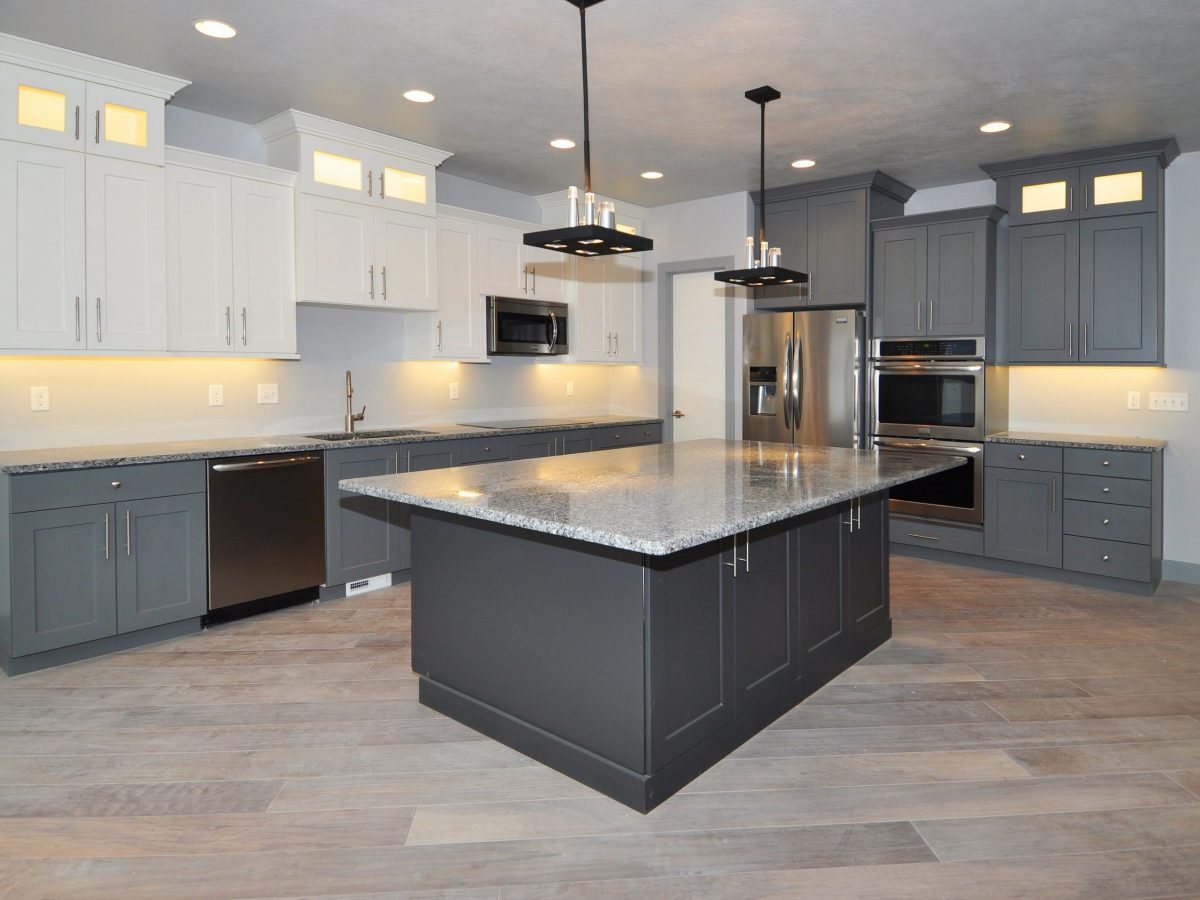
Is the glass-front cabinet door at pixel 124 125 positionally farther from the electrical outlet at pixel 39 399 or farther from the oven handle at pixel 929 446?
the oven handle at pixel 929 446

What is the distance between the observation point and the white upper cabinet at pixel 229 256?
3.81 metres

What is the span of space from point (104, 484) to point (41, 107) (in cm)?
166

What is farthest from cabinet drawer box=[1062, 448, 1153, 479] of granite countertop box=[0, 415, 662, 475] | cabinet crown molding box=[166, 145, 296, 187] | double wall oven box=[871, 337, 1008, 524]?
cabinet crown molding box=[166, 145, 296, 187]

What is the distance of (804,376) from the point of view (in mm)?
5605

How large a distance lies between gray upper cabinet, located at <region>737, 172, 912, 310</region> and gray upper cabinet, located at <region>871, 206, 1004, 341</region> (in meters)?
0.14

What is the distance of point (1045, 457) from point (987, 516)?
0.51 meters

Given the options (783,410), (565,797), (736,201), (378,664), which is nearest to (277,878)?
(565,797)

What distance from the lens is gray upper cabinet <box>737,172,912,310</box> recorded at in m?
5.44

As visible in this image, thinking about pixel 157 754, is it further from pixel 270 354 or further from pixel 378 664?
pixel 270 354

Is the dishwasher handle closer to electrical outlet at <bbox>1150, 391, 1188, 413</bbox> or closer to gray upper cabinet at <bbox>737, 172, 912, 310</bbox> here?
gray upper cabinet at <bbox>737, 172, 912, 310</bbox>

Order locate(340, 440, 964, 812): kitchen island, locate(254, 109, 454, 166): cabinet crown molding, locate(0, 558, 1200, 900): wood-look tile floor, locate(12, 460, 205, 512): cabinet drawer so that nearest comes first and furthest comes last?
1. locate(0, 558, 1200, 900): wood-look tile floor
2. locate(340, 440, 964, 812): kitchen island
3. locate(12, 460, 205, 512): cabinet drawer
4. locate(254, 109, 454, 166): cabinet crown molding

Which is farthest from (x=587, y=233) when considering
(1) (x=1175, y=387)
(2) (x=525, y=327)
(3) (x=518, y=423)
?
(1) (x=1175, y=387)

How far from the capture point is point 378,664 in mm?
3396

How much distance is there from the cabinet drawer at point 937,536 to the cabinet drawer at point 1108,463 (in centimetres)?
69
